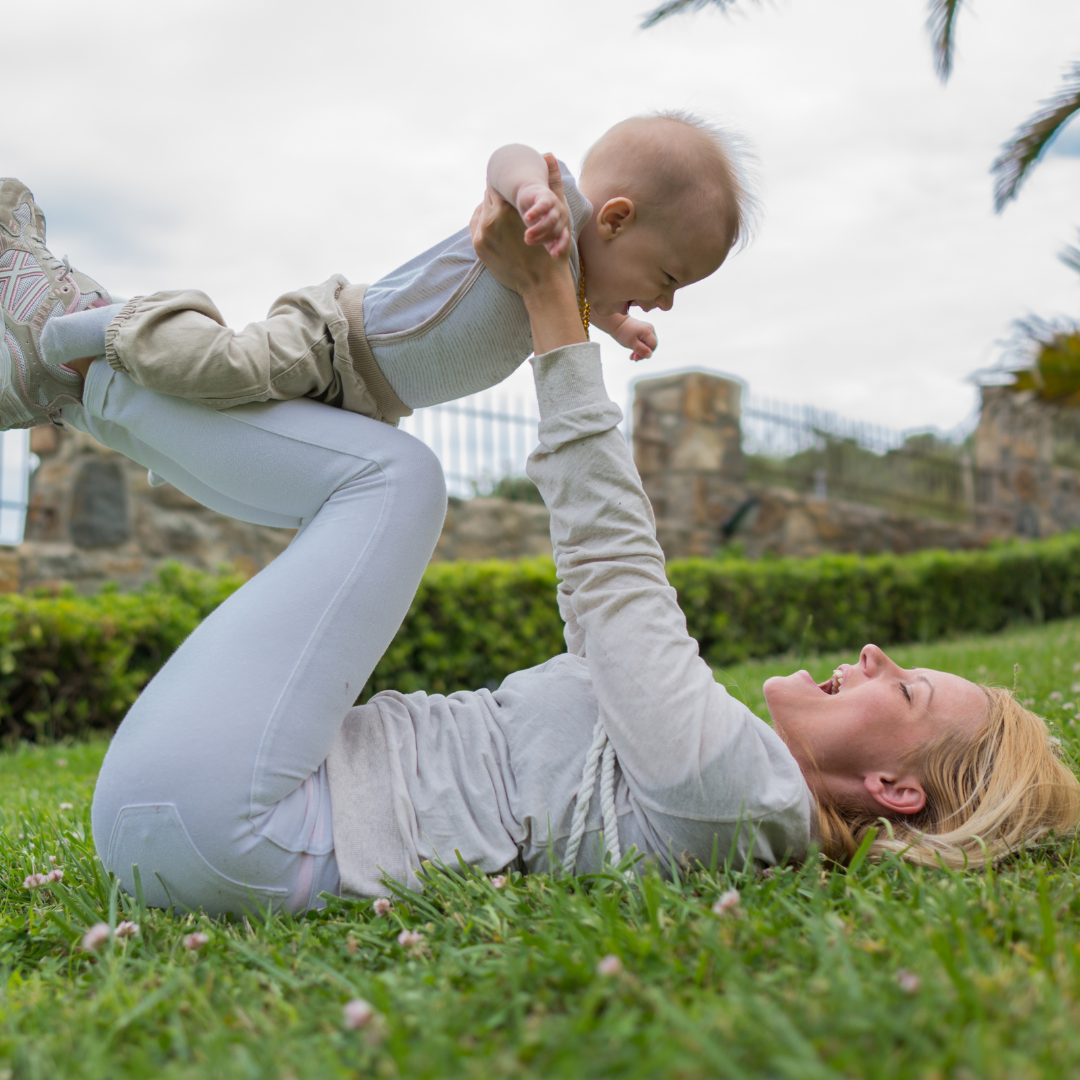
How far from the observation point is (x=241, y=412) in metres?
1.93

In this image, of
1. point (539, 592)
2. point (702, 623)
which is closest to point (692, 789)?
point (539, 592)

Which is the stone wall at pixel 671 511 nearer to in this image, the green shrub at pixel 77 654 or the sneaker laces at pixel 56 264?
the green shrub at pixel 77 654

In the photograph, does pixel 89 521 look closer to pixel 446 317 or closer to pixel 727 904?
pixel 446 317

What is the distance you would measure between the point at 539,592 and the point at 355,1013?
5.70 m

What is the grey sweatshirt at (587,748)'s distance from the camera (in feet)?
5.56

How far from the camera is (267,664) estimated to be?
171cm

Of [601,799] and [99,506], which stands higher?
[99,506]

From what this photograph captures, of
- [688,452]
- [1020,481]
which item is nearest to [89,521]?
[688,452]

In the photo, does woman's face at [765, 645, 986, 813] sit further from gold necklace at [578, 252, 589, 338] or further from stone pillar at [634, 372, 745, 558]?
stone pillar at [634, 372, 745, 558]

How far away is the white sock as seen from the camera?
75.1 inches

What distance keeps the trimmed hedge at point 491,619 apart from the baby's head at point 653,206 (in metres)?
1.31

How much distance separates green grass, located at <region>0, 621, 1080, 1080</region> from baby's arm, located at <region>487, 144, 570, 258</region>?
1.14 m

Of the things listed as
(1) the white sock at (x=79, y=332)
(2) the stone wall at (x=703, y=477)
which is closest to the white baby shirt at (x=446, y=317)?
(1) the white sock at (x=79, y=332)

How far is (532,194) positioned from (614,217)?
41cm
